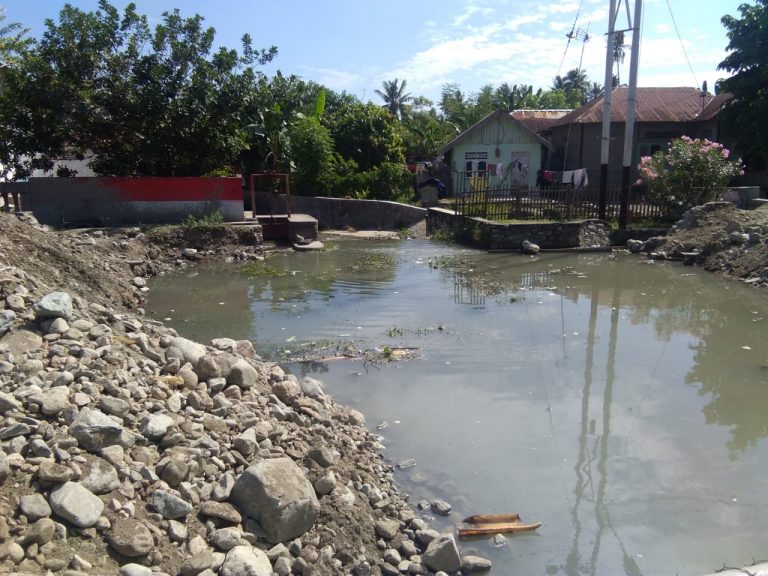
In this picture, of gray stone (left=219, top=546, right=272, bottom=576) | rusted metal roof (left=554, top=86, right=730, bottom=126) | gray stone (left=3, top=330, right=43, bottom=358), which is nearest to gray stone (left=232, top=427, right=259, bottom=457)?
gray stone (left=219, top=546, right=272, bottom=576)

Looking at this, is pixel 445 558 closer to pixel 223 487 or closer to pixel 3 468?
pixel 223 487

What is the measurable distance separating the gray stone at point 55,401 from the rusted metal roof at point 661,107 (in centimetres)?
2638

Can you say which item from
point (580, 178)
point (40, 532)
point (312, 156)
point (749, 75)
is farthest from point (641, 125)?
point (40, 532)

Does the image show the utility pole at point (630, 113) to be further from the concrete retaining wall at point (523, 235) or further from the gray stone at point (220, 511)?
the gray stone at point (220, 511)

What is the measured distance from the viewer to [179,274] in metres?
14.4

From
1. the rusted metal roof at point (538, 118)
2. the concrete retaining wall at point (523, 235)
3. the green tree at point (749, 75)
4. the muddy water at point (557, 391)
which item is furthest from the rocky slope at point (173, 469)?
the rusted metal roof at point (538, 118)

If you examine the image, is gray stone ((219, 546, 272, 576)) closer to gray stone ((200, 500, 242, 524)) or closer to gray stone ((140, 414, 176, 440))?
gray stone ((200, 500, 242, 524))

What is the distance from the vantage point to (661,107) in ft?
91.4

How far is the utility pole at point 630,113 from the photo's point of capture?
16.8m

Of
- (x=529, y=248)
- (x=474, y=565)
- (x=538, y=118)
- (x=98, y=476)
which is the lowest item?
(x=474, y=565)

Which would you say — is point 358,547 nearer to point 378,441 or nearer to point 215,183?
point 378,441

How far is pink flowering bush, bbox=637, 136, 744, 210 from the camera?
722 inches

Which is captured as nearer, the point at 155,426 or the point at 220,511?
the point at 220,511

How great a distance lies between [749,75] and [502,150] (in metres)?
10.4
